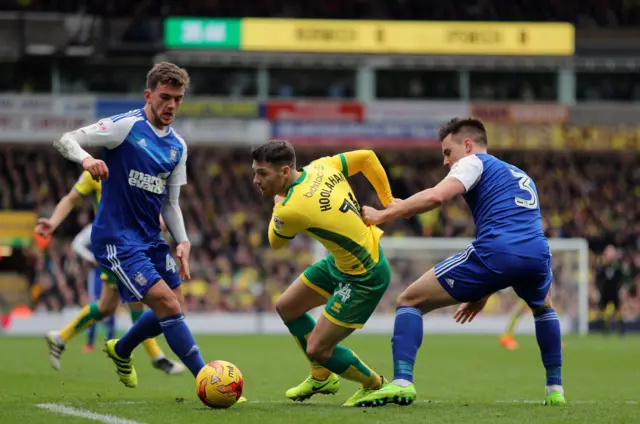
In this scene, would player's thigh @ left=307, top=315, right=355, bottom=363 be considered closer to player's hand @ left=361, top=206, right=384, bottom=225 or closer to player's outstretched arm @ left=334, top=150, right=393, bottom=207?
player's hand @ left=361, top=206, right=384, bottom=225

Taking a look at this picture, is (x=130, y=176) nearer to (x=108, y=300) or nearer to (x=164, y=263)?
(x=164, y=263)

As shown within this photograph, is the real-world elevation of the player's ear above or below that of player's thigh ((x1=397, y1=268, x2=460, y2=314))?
above

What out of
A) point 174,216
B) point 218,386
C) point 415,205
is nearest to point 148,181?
point 174,216

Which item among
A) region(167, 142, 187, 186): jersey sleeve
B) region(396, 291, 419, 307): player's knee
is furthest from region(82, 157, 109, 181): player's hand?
region(396, 291, 419, 307): player's knee

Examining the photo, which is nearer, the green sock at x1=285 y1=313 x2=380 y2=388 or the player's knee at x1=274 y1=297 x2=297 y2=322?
the green sock at x1=285 y1=313 x2=380 y2=388

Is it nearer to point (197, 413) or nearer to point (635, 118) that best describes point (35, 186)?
point (635, 118)

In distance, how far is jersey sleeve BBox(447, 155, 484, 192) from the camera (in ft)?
24.6

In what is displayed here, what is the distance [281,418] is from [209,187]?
26428mm

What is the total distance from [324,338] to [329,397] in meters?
1.62

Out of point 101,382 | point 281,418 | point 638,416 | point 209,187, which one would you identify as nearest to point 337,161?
point 281,418

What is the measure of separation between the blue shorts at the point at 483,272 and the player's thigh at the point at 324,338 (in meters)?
0.79

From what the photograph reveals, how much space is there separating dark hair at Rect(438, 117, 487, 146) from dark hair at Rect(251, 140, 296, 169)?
1154 mm

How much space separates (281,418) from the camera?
22.1ft

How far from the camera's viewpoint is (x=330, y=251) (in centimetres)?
777
